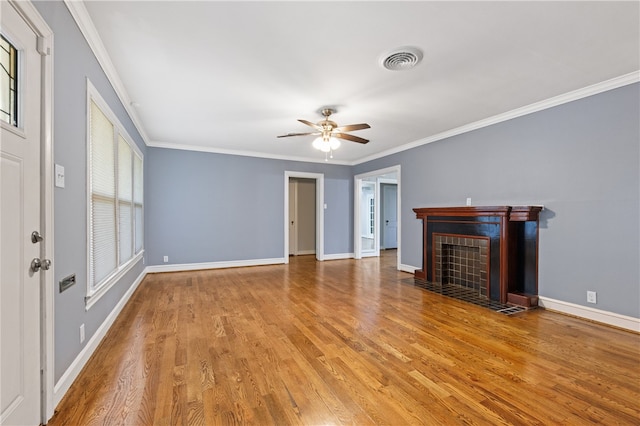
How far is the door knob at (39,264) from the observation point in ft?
4.75

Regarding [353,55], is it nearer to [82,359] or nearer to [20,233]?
[20,233]

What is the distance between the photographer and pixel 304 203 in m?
8.26

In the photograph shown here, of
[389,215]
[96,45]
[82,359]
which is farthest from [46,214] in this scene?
[389,215]

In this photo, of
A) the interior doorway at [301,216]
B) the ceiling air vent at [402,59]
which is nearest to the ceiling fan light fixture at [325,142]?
the ceiling air vent at [402,59]

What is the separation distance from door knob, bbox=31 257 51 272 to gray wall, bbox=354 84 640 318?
473 centimetres

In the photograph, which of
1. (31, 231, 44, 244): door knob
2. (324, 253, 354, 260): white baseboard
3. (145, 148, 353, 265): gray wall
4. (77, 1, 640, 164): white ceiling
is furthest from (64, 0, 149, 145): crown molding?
(324, 253, 354, 260): white baseboard

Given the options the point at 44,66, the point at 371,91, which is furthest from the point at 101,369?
the point at 371,91

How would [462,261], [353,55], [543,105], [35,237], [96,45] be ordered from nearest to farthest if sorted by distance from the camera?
1. [35,237]
2. [96,45]
3. [353,55]
4. [543,105]
5. [462,261]

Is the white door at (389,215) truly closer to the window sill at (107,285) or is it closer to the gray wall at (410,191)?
the gray wall at (410,191)

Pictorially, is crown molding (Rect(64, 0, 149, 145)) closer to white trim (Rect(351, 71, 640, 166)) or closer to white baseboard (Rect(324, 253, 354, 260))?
white trim (Rect(351, 71, 640, 166))

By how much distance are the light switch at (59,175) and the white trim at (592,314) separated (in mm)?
4899

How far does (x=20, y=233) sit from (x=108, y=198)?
1716 millimetres

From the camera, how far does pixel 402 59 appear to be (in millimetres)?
2500

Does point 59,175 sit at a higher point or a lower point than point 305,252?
higher
